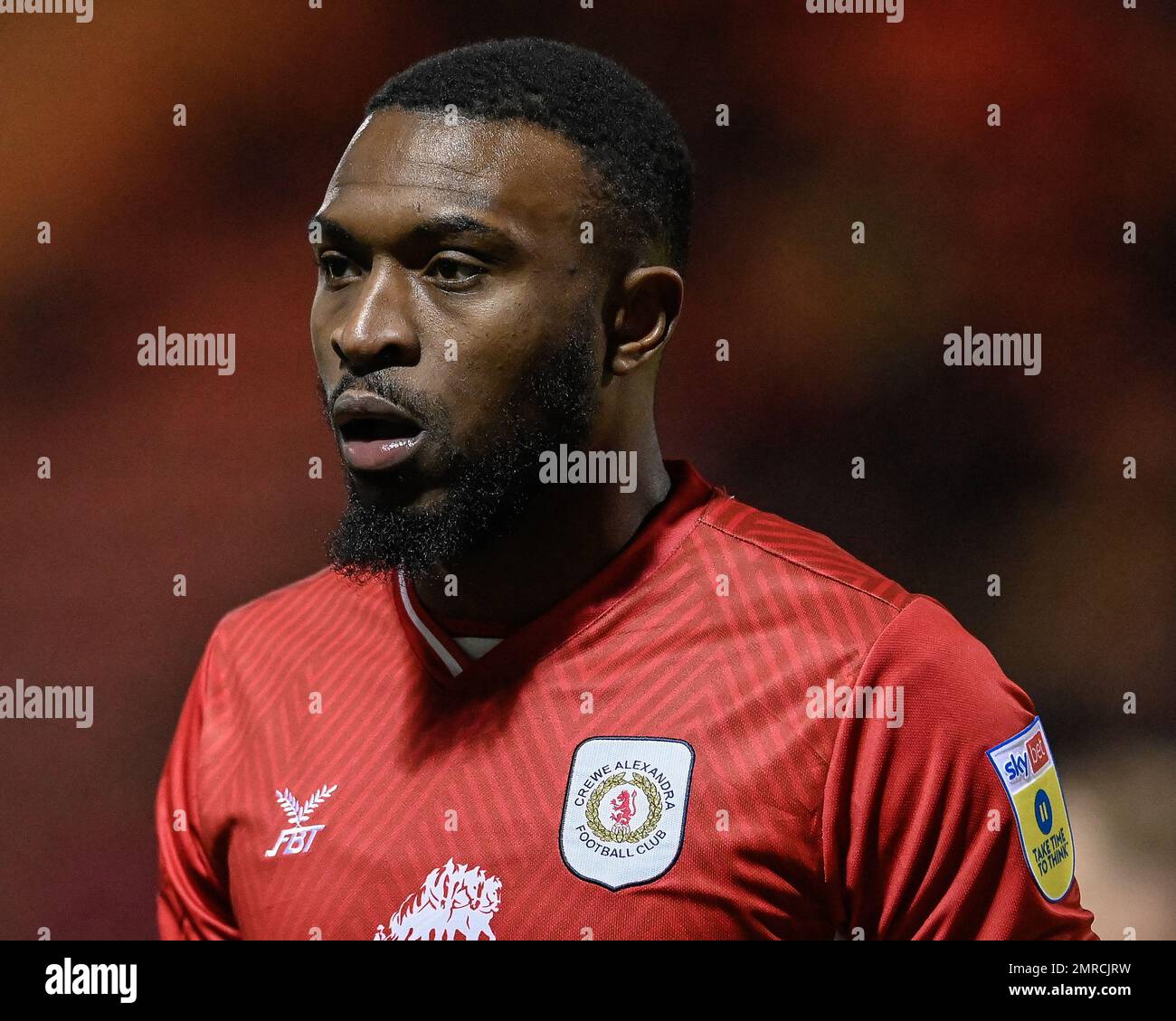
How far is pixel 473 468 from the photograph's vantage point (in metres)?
1.81

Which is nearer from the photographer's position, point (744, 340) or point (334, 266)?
point (334, 266)

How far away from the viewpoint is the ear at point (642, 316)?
6.24 ft

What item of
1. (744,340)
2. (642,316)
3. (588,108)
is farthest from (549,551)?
(744,340)

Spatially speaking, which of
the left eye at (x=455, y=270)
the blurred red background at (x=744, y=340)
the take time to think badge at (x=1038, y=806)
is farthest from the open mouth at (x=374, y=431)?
the blurred red background at (x=744, y=340)

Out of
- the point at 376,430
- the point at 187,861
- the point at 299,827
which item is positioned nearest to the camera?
the point at 376,430

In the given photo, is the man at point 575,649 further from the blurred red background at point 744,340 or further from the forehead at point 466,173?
the blurred red background at point 744,340

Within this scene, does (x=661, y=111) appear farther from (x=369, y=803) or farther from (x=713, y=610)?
(x=369, y=803)

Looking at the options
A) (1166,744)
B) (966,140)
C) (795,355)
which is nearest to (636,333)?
(795,355)

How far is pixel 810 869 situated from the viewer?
5.65 ft

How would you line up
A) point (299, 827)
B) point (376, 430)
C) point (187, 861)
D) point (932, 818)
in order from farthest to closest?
point (187, 861), point (299, 827), point (376, 430), point (932, 818)

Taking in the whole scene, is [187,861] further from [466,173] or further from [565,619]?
[466,173]

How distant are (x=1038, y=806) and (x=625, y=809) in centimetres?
51

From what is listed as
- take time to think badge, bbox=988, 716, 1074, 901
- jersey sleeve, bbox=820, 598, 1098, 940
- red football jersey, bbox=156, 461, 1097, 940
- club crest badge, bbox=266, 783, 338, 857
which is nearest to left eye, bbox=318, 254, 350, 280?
red football jersey, bbox=156, 461, 1097, 940

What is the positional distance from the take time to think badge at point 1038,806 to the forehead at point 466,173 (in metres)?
0.85
